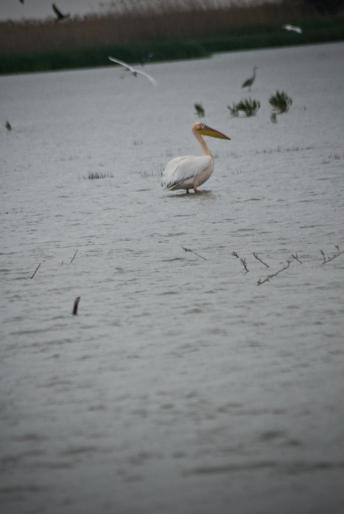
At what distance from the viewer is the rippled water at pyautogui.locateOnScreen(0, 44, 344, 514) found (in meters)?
2.88

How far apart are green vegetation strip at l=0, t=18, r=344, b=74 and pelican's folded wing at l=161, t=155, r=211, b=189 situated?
21.9 meters

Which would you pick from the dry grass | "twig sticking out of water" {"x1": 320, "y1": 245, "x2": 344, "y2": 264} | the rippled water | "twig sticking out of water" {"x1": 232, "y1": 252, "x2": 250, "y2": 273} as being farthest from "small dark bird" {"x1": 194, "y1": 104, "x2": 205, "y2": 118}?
the dry grass

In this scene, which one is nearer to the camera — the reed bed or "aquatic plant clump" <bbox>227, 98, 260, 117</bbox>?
"aquatic plant clump" <bbox>227, 98, 260, 117</bbox>

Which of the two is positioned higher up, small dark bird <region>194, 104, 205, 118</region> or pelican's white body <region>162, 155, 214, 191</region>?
pelican's white body <region>162, 155, 214, 191</region>

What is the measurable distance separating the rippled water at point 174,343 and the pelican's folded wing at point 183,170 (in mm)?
176

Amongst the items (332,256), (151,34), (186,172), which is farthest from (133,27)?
(332,256)

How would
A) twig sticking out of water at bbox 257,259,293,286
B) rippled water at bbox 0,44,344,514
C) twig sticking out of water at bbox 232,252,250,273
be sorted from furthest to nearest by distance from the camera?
twig sticking out of water at bbox 232,252,250,273
twig sticking out of water at bbox 257,259,293,286
rippled water at bbox 0,44,344,514

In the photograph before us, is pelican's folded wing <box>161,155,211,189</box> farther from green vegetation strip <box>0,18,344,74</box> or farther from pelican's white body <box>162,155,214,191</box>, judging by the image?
green vegetation strip <box>0,18,344,74</box>

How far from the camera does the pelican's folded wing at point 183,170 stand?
8.60 m

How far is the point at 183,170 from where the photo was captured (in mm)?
8648

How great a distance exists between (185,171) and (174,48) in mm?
28997

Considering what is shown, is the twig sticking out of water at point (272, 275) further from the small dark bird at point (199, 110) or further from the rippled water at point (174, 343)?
the small dark bird at point (199, 110)

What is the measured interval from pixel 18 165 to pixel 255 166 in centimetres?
337

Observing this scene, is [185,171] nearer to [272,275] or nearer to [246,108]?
[272,275]
